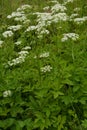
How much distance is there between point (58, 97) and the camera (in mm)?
4773

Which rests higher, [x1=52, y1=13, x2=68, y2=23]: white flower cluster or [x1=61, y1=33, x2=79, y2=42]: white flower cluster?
[x1=61, y1=33, x2=79, y2=42]: white flower cluster

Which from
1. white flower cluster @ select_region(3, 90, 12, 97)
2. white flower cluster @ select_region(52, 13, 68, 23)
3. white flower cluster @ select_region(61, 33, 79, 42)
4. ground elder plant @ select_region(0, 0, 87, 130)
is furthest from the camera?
white flower cluster @ select_region(52, 13, 68, 23)

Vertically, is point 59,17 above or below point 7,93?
above

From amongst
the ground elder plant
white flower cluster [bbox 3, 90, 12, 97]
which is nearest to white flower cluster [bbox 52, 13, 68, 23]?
the ground elder plant

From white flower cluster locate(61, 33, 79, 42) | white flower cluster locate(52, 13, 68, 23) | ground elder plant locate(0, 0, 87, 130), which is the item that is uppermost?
white flower cluster locate(61, 33, 79, 42)

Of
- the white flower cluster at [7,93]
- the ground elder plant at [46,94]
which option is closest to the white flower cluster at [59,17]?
A: the ground elder plant at [46,94]

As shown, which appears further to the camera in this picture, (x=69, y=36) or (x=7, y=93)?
(x=69, y=36)

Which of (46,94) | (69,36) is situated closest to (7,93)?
(46,94)

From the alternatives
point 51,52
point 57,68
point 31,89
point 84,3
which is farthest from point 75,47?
point 84,3

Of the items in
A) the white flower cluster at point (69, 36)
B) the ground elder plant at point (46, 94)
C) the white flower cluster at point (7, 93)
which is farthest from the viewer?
the white flower cluster at point (69, 36)

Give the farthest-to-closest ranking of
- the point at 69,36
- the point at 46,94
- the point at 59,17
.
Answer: the point at 59,17 < the point at 69,36 < the point at 46,94

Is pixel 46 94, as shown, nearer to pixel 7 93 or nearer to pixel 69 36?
pixel 7 93

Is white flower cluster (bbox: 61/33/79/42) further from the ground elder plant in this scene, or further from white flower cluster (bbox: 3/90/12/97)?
white flower cluster (bbox: 3/90/12/97)

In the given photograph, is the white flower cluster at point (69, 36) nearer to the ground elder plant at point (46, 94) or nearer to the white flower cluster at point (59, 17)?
the ground elder plant at point (46, 94)
